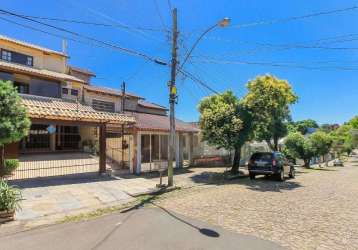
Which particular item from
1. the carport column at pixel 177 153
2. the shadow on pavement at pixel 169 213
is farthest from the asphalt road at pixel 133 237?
the carport column at pixel 177 153

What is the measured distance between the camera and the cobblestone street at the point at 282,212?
21.9 ft

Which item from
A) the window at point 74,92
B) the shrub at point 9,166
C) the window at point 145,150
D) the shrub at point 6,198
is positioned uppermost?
the window at point 74,92

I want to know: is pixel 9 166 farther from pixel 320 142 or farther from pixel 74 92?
pixel 320 142

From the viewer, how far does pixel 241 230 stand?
7125mm

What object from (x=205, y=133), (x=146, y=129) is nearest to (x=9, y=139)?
(x=146, y=129)

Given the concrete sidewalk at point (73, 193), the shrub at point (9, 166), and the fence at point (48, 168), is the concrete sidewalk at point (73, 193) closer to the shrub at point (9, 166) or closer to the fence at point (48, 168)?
the shrub at point (9, 166)

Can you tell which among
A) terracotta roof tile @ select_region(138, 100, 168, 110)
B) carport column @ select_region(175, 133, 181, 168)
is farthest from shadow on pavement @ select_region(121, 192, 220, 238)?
terracotta roof tile @ select_region(138, 100, 168, 110)

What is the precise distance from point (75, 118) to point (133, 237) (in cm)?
967

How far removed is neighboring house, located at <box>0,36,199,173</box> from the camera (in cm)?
1593

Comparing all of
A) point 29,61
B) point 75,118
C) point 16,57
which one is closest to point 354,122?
point 29,61

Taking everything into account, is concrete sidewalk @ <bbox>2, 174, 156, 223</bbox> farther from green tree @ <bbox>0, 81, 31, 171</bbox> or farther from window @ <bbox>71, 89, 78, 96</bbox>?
window @ <bbox>71, 89, 78, 96</bbox>

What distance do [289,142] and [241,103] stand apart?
17.5 meters

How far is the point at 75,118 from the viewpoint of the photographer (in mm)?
14594

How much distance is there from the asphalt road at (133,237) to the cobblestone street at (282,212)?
669 millimetres
